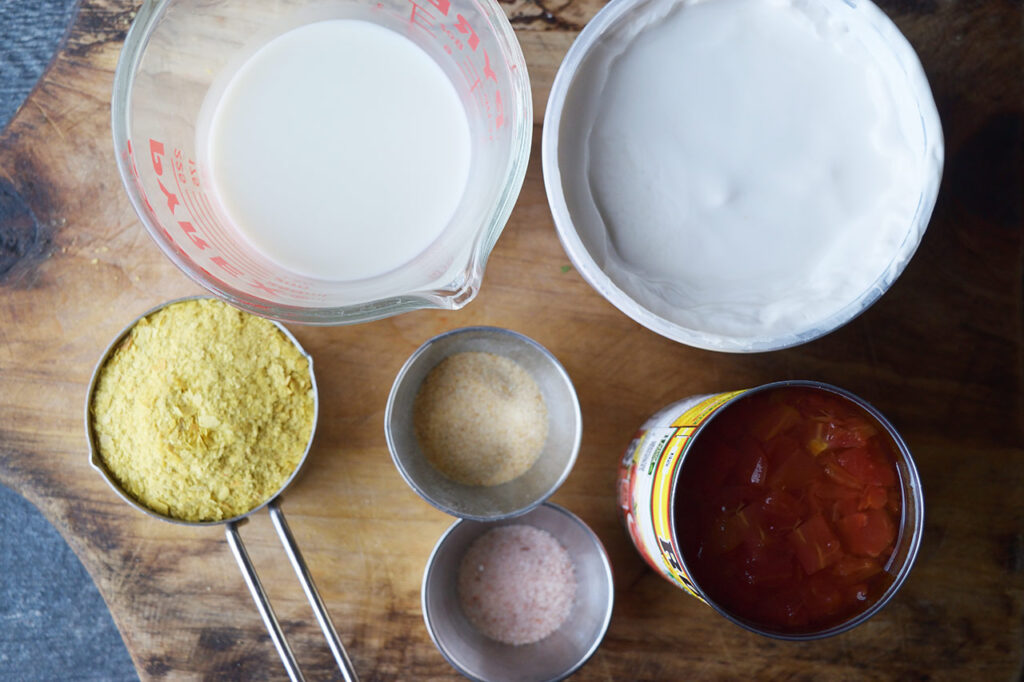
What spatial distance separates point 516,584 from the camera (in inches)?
38.9

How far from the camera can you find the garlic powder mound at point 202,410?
88 centimetres

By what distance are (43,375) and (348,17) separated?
0.59 m

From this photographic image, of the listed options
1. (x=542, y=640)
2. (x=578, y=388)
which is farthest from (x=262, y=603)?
(x=578, y=388)

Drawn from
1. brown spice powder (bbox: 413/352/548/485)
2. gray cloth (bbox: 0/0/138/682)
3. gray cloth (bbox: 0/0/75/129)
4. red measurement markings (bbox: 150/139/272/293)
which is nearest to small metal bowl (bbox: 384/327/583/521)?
brown spice powder (bbox: 413/352/548/485)

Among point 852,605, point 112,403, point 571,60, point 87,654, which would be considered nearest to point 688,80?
point 571,60

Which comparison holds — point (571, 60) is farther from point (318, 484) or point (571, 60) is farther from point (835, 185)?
point (318, 484)

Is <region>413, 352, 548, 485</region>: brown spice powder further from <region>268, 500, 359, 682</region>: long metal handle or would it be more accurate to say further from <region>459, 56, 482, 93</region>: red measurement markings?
<region>459, 56, 482, 93</region>: red measurement markings

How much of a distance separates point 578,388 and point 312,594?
406 millimetres

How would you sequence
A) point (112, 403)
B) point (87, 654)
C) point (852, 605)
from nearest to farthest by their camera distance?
point (852, 605) → point (112, 403) → point (87, 654)

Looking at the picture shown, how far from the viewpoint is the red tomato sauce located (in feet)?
2.60

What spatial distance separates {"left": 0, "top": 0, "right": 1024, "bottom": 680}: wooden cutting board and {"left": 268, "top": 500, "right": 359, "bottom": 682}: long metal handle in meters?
0.06

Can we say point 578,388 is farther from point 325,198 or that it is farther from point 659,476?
point 325,198

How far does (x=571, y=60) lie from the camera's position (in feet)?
2.75

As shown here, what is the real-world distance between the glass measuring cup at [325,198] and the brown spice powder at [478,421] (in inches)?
7.9
